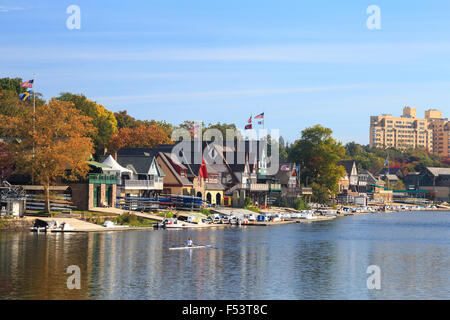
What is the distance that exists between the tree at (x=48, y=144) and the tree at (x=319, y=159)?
92924mm

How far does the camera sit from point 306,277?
55.2m

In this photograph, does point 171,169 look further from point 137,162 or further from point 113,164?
point 113,164

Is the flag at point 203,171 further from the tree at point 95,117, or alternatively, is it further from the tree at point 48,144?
the tree at point 48,144

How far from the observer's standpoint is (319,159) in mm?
175500

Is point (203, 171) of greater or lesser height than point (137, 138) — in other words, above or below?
below

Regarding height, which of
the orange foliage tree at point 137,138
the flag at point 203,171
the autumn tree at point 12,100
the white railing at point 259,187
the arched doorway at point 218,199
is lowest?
the arched doorway at point 218,199

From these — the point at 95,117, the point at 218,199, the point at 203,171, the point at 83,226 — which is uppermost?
the point at 95,117

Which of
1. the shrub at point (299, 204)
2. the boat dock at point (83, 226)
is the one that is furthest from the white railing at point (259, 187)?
the boat dock at point (83, 226)

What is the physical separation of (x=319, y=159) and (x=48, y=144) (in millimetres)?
100556

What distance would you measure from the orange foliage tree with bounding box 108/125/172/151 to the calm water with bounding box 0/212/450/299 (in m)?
69.2

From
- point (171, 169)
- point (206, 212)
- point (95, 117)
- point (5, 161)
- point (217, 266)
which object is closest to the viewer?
point (217, 266)

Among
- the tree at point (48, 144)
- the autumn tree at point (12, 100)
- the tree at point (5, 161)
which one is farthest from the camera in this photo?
the autumn tree at point (12, 100)

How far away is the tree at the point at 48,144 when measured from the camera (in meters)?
86.4

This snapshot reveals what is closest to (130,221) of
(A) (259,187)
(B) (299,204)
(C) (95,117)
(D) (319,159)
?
(A) (259,187)
